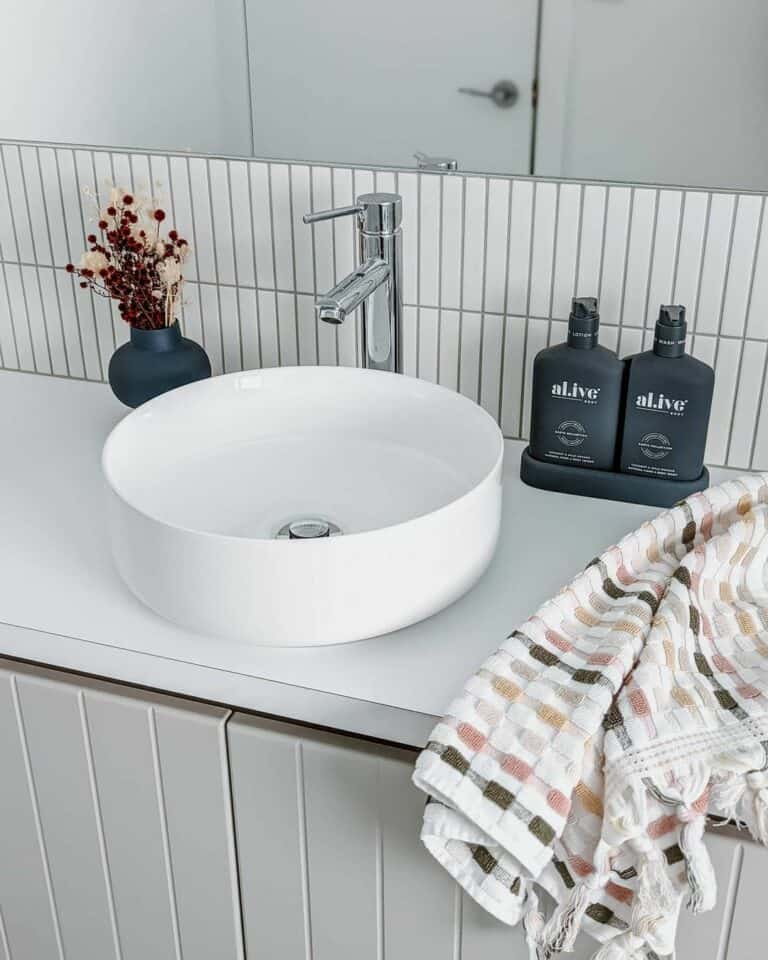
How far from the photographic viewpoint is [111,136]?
129 cm

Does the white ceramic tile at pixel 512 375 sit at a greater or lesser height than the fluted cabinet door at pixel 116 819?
greater

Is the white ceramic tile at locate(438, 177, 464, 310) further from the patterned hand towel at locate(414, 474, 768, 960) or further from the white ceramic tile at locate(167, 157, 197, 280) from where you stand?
the patterned hand towel at locate(414, 474, 768, 960)

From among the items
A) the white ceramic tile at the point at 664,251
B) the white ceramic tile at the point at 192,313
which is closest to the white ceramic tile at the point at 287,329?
the white ceramic tile at the point at 192,313

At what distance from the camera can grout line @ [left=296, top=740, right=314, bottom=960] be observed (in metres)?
0.87

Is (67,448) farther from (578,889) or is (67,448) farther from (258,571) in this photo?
(578,889)

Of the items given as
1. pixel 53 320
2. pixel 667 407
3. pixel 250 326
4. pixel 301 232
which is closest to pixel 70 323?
pixel 53 320

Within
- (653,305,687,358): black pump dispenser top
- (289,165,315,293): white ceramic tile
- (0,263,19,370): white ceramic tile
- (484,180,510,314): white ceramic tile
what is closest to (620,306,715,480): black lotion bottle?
(653,305,687,358): black pump dispenser top

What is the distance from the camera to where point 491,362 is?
1245 millimetres

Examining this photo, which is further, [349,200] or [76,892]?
[349,200]

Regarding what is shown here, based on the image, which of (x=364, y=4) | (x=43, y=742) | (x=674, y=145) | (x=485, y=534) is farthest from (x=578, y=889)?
Result: (x=364, y=4)

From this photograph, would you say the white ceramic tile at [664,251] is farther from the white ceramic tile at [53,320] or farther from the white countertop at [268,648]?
the white ceramic tile at [53,320]

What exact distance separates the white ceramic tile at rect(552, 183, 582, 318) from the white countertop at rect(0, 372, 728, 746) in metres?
0.19

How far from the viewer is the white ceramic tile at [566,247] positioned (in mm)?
1131

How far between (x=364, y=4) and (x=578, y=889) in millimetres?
864
